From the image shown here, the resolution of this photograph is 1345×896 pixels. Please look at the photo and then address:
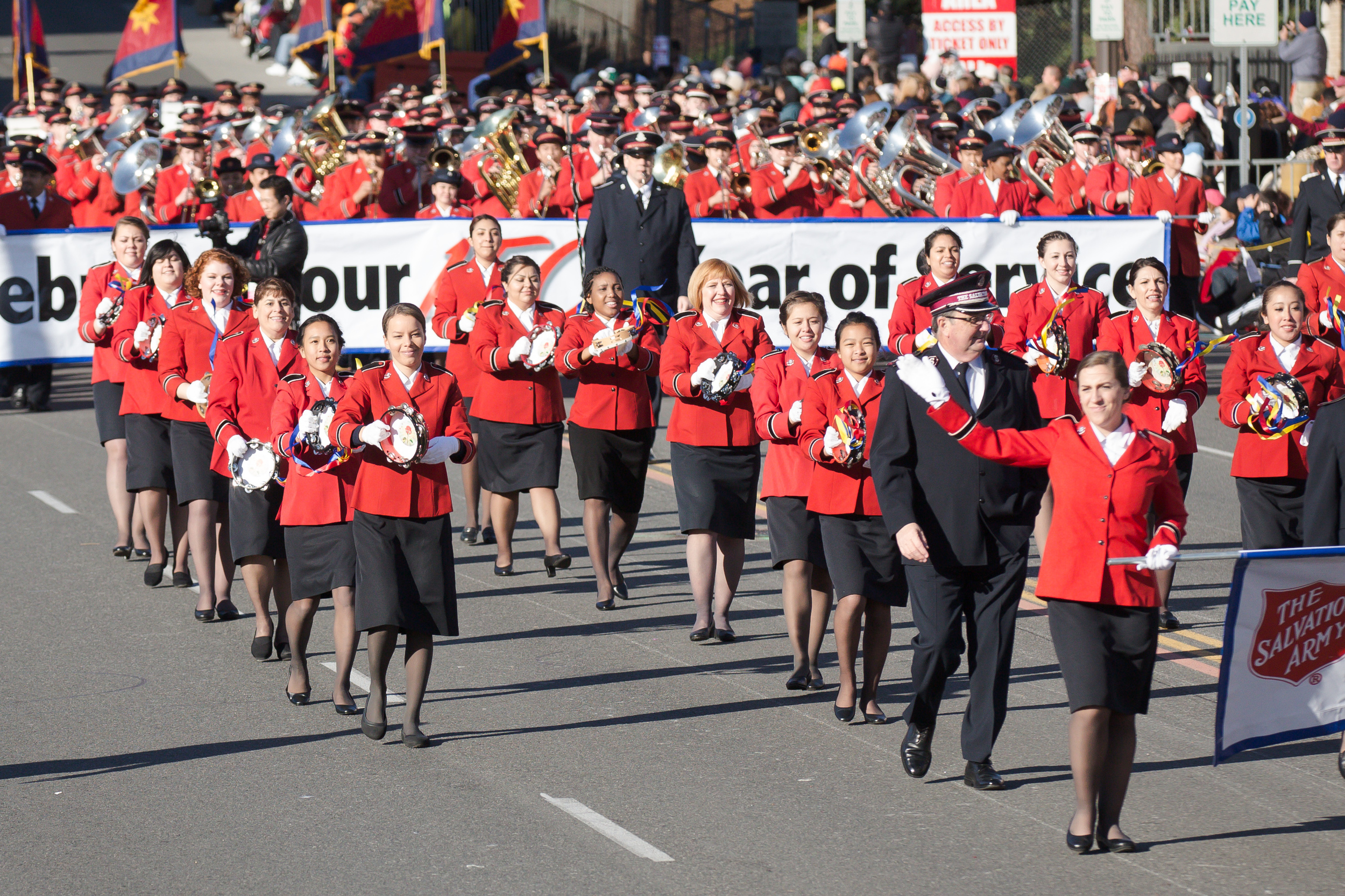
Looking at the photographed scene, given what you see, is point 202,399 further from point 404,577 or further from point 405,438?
point 405,438

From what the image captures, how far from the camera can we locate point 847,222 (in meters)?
15.4

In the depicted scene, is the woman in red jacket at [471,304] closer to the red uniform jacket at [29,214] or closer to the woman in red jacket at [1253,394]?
the woman in red jacket at [1253,394]

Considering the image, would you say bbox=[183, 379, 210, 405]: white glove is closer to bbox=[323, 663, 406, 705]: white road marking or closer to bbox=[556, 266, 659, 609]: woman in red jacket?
bbox=[323, 663, 406, 705]: white road marking

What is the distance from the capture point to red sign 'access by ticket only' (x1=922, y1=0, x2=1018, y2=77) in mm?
26188

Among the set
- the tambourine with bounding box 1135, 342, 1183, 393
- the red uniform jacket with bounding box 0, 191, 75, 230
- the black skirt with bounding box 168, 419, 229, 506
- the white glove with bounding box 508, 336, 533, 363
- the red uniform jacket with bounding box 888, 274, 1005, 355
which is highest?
the red uniform jacket with bounding box 0, 191, 75, 230

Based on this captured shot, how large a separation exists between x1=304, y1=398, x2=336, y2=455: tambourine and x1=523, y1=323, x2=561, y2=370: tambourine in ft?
8.82

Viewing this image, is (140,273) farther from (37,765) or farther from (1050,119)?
(1050,119)

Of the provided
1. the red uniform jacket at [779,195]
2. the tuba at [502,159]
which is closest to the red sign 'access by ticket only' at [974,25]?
the tuba at [502,159]

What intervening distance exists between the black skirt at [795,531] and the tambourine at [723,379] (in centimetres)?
92

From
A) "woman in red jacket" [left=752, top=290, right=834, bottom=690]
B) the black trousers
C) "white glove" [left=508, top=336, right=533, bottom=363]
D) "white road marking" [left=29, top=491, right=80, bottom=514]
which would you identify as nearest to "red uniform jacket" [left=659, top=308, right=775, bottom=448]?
"woman in red jacket" [left=752, top=290, right=834, bottom=690]

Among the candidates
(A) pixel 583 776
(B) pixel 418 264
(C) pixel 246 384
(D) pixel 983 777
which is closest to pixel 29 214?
(B) pixel 418 264

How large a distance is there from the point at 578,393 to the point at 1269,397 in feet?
12.1

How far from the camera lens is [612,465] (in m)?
10.2

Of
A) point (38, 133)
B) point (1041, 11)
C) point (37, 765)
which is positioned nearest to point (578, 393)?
point (37, 765)
